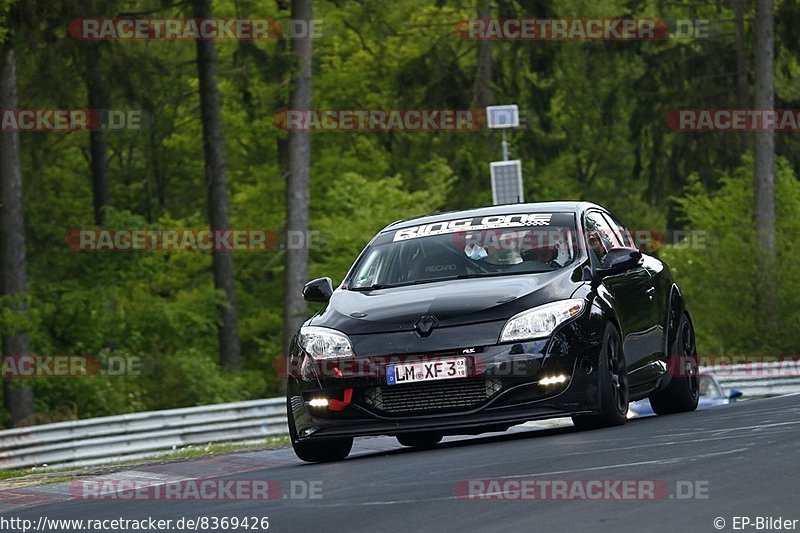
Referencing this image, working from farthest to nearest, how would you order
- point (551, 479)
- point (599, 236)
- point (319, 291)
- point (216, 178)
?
point (216, 178) → point (599, 236) → point (319, 291) → point (551, 479)

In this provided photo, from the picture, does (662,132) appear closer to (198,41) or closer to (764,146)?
(764,146)

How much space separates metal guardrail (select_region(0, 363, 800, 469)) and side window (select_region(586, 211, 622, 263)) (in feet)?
28.0

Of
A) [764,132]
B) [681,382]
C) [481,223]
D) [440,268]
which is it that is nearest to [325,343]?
[440,268]

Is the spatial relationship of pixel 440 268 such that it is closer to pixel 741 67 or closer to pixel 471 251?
pixel 471 251

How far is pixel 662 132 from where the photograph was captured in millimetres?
46469

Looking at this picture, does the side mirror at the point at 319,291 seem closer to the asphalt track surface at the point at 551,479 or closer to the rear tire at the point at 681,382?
the asphalt track surface at the point at 551,479

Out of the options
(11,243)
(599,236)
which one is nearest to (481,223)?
(599,236)

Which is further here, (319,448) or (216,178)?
(216,178)

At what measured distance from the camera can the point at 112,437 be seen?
2133 cm

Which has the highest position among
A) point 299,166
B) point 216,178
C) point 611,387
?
point 299,166

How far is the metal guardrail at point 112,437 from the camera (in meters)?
21.0

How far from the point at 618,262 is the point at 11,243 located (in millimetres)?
20753

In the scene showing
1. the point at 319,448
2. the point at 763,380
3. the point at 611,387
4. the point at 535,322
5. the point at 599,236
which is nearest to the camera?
the point at 535,322

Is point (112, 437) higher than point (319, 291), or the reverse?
point (319, 291)
